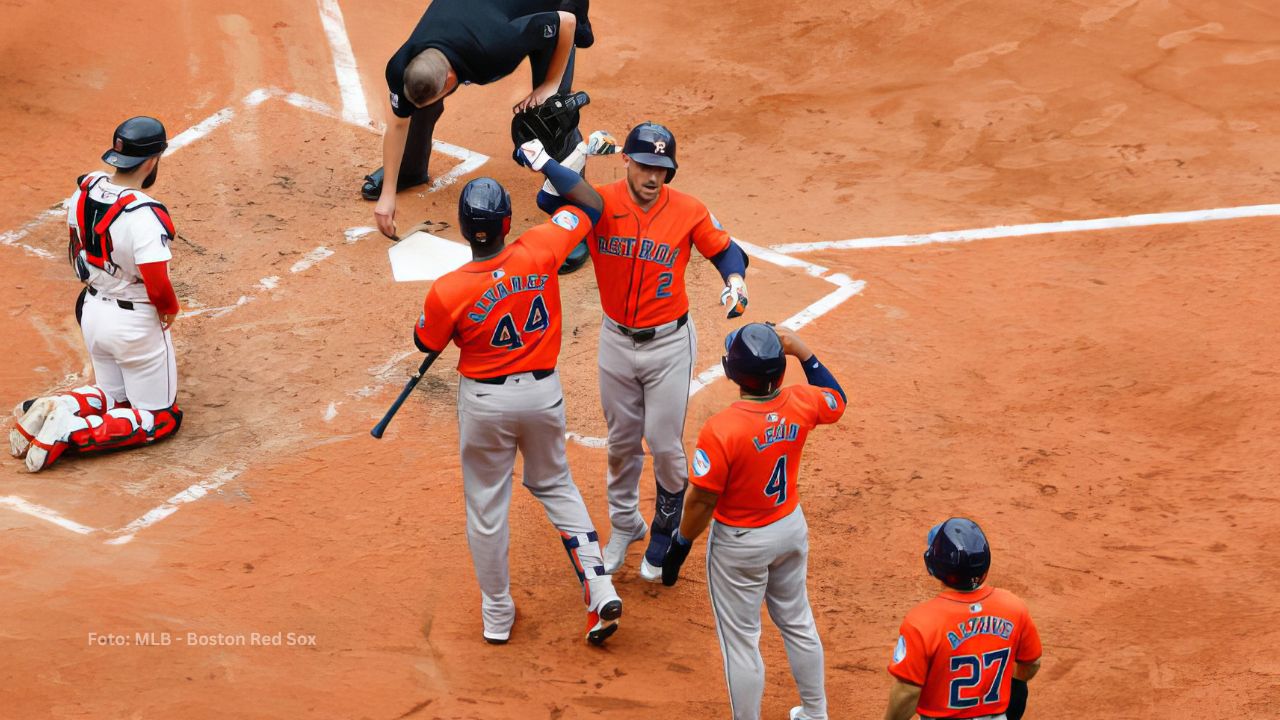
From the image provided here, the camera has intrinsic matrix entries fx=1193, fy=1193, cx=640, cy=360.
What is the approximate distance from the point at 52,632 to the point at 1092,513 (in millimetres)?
5087

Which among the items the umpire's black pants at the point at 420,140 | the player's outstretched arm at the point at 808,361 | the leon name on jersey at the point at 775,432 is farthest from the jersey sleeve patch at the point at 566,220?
the umpire's black pants at the point at 420,140

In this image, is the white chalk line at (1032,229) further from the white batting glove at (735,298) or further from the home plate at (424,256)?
the white batting glove at (735,298)

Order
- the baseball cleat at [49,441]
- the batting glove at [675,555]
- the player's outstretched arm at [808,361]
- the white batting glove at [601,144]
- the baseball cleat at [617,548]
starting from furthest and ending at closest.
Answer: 1. the baseball cleat at [49,441]
2. the white batting glove at [601,144]
3. the baseball cleat at [617,548]
4. the batting glove at [675,555]
5. the player's outstretched arm at [808,361]

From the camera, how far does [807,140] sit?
10641mm

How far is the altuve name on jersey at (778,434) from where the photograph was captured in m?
4.59

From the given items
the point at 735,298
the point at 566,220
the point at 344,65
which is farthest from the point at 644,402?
the point at 344,65

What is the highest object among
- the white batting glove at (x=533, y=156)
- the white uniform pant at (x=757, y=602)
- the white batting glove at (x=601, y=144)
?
the white batting glove at (x=533, y=156)

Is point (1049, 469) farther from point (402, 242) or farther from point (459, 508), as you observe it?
point (402, 242)

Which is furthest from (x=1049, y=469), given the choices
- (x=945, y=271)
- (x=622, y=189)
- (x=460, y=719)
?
(x=460, y=719)

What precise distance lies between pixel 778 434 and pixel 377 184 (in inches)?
234

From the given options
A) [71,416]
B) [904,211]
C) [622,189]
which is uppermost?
[622,189]

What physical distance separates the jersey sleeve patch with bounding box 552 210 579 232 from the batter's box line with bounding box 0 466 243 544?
2.64 meters

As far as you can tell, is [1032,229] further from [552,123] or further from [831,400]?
[831,400]

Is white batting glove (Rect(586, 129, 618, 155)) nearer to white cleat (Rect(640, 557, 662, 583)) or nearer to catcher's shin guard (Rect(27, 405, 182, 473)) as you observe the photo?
white cleat (Rect(640, 557, 662, 583))
